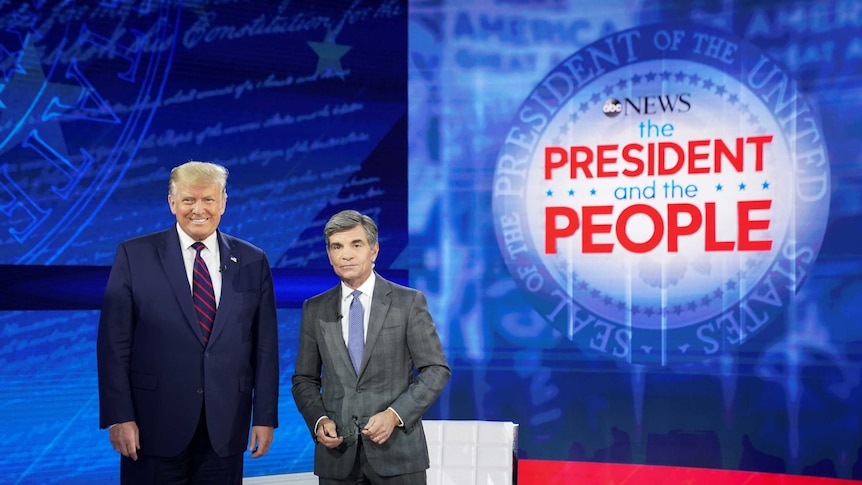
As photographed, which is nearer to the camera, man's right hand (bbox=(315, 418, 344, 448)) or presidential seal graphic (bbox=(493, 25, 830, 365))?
man's right hand (bbox=(315, 418, 344, 448))

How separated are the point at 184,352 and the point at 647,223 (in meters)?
2.52

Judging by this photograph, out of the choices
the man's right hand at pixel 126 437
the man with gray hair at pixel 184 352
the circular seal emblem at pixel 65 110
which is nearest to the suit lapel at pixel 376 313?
the man with gray hair at pixel 184 352

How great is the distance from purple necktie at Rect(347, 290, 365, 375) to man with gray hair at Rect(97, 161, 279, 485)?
369 millimetres

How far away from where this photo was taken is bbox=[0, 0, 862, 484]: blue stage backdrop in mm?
4043

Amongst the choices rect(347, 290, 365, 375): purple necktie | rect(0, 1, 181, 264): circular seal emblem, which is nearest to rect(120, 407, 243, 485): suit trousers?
rect(347, 290, 365, 375): purple necktie

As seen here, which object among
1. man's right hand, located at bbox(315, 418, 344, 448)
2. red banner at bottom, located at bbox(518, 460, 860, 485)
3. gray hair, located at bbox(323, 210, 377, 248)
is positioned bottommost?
red banner at bottom, located at bbox(518, 460, 860, 485)

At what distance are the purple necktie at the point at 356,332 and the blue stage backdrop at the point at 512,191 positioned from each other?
1.91 metres

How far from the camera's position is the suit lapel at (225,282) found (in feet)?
9.04

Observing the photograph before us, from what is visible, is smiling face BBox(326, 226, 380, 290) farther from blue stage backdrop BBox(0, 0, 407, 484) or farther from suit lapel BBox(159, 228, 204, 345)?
blue stage backdrop BBox(0, 0, 407, 484)

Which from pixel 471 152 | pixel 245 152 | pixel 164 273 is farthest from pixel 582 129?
pixel 164 273

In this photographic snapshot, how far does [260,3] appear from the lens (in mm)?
4543

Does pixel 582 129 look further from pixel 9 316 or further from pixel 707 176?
pixel 9 316

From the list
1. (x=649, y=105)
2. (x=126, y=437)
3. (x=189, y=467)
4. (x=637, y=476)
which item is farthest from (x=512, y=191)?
(x=126, y=437)

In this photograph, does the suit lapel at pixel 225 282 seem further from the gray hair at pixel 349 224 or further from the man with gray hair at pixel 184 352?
the gray hair at pixel 349 224
